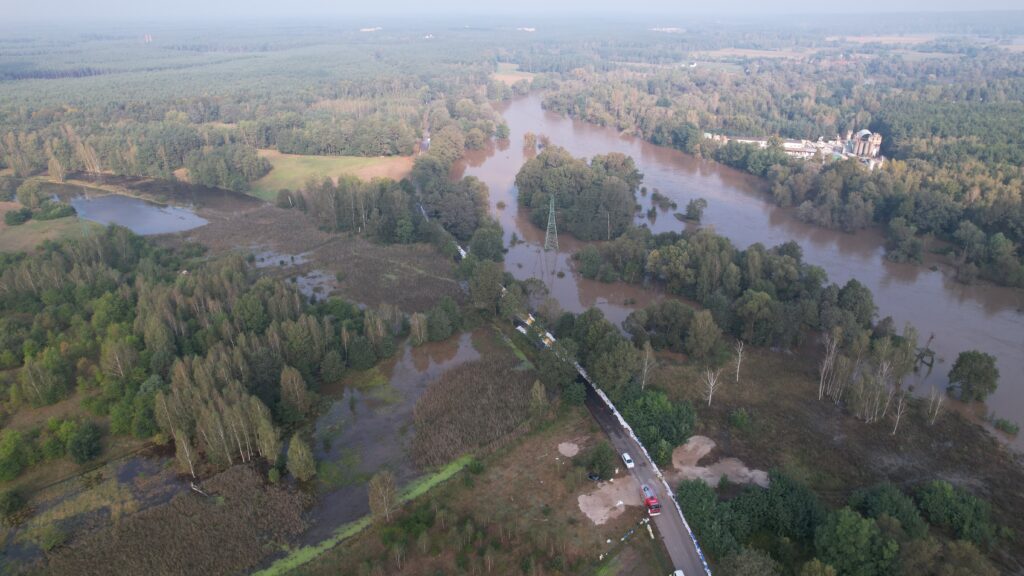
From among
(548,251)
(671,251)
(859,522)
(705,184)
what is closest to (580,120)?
(705,184)

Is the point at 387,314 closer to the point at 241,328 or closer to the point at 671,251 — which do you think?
the point at 241,328

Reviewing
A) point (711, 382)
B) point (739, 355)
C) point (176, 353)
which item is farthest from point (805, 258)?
point (176, 353)

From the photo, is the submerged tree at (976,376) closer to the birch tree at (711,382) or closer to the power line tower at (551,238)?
the birch tree at (711,382)

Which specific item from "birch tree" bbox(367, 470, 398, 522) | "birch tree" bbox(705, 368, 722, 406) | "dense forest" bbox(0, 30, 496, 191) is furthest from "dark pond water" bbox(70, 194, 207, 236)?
"birch tree" bbox(705, 368, 722, 406)

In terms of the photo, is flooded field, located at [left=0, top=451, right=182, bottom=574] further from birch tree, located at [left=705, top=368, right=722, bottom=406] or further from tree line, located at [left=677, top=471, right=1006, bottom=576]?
birch tree, located at [left=705, top=368, right=722, bottom=406]

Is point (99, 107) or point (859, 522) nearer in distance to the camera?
point (859, 522)
